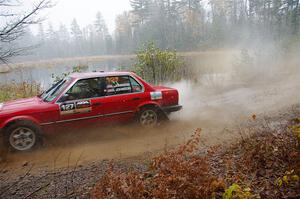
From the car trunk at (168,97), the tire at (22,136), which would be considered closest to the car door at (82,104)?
the tire at (22,136)

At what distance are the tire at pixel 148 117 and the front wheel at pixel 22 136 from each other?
2707 mm

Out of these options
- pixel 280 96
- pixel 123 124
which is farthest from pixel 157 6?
pixel 123 124

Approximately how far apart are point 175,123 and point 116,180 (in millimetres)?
4420

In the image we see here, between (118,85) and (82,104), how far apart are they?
3.73 feet

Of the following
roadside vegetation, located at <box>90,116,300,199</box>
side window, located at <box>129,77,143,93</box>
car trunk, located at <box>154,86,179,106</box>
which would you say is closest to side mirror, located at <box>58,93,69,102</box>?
side window, located at <box>129,77,143,93</box>

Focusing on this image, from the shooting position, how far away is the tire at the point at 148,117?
682 cm

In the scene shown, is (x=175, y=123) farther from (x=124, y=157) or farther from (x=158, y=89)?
(x=124, y=157)

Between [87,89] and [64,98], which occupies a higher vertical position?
[87,89]

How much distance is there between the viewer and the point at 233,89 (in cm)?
1333

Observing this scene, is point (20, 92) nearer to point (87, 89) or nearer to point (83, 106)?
point (87, 89)

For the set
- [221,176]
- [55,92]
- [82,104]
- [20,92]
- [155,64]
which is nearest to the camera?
[221,176]

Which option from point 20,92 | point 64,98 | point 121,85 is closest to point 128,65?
point 20,92

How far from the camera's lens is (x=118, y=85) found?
660 cm

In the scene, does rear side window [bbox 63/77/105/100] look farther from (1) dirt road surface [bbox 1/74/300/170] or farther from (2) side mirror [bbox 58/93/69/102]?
(1) dirt road surface [bbox 1/74/300/170]
